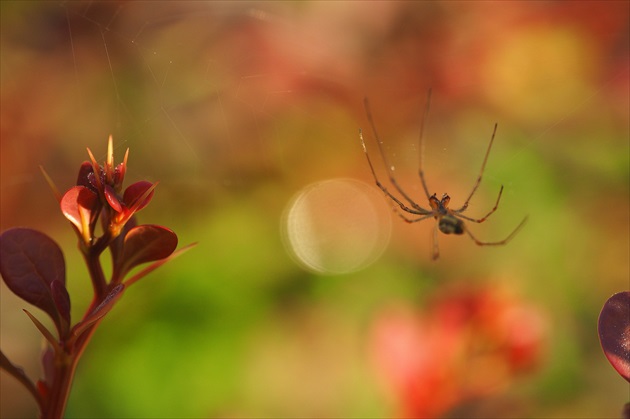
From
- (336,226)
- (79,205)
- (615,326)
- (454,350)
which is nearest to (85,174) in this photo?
(79,205)

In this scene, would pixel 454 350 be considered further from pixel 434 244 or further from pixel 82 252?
pixel 82 252

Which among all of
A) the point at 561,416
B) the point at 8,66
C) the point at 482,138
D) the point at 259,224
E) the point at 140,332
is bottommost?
the point at 561,416

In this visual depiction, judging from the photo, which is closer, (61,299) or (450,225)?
(61,299)

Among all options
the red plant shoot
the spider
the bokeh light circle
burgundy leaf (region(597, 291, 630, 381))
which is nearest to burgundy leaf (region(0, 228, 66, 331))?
the red plant shoot

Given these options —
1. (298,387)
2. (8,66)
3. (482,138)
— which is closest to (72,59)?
(8,66)

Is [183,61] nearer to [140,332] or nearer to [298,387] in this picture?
[140,332]

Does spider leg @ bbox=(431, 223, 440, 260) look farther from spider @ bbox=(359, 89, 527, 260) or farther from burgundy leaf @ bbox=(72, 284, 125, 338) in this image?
burgundy leaf @ bbox=(72, 284, 125, 338)

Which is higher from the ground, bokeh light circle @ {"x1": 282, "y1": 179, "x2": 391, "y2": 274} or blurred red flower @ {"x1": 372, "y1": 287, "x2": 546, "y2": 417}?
bokeh light circle @ {"x1": 282, "y1": 179, "x2": 391, "y2": 274}
